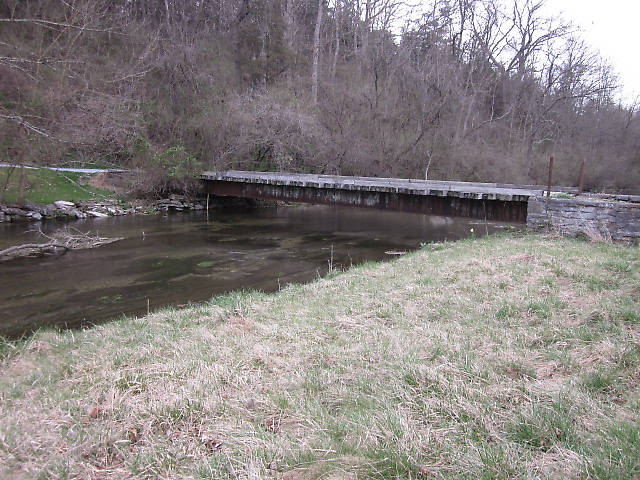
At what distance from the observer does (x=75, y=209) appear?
21.1 m

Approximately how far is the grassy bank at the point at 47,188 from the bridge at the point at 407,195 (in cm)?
698

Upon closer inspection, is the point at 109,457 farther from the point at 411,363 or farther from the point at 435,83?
the point at 435,83

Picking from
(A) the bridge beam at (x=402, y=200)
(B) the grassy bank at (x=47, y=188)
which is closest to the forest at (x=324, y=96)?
(B) the grassy bank at (x=47, y=188)

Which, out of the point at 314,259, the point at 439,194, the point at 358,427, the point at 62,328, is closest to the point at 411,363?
the point at 358,427

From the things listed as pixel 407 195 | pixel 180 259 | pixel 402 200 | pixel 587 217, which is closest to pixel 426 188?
pixel 407 195

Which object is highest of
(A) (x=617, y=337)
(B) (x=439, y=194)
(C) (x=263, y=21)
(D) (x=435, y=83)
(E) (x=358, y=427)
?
(C) (x=263, y=21)

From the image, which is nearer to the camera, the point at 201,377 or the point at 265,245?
the point at 201,377

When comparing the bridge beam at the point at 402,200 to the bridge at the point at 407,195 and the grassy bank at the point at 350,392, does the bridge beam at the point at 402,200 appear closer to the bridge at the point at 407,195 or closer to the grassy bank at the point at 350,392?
the bridge at the point at 407,195

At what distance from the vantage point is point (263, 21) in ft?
120

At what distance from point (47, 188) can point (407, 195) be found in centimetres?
1817

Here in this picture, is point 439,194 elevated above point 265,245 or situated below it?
above

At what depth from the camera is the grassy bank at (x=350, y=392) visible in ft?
8.83

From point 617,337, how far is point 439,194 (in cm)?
1137

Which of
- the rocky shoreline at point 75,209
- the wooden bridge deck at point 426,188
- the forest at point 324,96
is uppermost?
the forest at point 324,96
